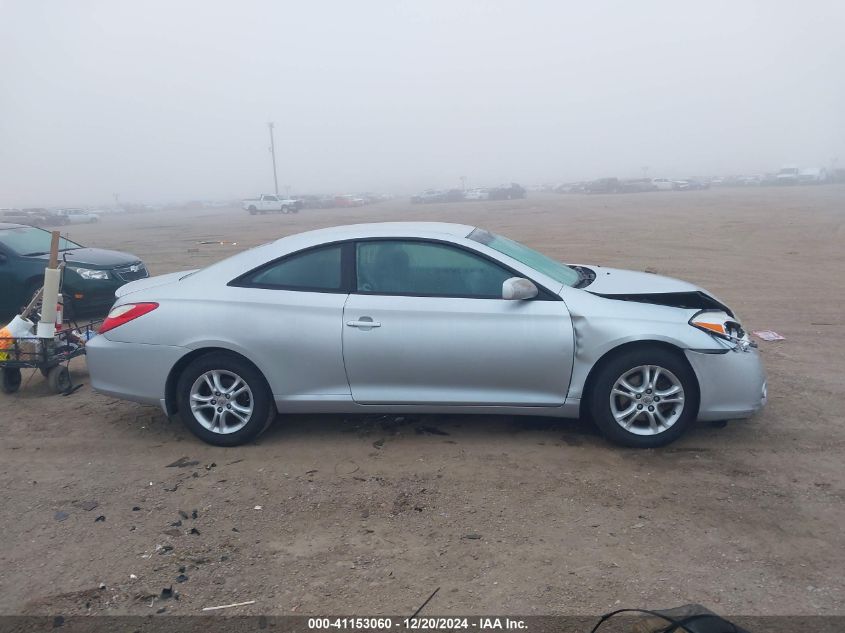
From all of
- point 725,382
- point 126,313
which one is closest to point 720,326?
point 725,382

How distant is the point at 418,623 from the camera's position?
10.3 feet

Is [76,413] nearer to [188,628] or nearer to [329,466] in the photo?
[329,466]

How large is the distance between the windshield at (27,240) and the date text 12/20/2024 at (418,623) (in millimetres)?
8755

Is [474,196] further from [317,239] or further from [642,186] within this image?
[317,239]

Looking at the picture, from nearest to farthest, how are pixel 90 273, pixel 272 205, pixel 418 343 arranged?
pixel 418 343
pixel 90 273
pixel 272 205

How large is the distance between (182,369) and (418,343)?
1.81 meters

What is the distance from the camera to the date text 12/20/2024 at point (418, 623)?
10.3 ft

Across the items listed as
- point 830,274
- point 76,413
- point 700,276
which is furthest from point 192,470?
point 830,274

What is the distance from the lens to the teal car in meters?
9.45

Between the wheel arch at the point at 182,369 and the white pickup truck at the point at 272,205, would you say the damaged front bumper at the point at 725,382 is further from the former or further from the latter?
the white pickup truck at the point at 272,205

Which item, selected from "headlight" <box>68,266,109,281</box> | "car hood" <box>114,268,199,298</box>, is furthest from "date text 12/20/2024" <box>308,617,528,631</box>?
"headlight" <box>68,266,109,281</box>

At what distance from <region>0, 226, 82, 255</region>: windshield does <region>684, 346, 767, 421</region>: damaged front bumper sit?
9.19 meters

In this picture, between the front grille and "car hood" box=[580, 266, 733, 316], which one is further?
the front grille

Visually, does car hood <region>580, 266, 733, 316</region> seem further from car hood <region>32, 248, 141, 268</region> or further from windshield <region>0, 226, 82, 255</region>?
windshield <region>0, 226, 82, 255</region>
